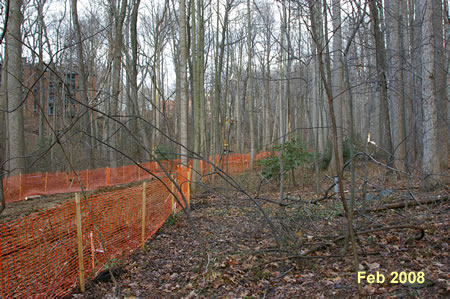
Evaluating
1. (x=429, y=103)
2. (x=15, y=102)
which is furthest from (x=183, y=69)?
(x=429, y=103)

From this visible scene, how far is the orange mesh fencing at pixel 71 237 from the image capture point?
11.7ft

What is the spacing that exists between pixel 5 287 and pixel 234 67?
30024 millimetres

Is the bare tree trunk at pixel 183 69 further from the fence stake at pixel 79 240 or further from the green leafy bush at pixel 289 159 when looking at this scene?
the fence stake at pixel 79 240

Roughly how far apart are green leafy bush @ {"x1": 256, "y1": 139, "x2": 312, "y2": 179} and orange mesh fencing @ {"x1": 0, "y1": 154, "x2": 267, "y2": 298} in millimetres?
5360

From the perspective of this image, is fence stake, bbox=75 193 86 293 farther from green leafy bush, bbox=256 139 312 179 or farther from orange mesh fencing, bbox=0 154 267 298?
green leafy bush, bbox=256 139 312 179

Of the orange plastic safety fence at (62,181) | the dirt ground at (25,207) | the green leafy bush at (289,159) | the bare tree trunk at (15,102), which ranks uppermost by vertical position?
the bare tree trunk at (15,102)

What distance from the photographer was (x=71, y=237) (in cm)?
439

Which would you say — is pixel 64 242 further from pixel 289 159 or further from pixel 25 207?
pixel 289 159

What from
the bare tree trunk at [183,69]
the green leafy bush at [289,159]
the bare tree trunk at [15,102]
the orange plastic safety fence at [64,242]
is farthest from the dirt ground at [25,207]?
the green leafy bush at [289,159]

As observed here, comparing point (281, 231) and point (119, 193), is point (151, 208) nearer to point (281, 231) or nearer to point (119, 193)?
point (119, 193)

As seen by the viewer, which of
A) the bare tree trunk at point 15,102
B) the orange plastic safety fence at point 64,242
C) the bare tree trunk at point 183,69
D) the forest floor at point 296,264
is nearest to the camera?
the orange plastic safety fence at point 64,242

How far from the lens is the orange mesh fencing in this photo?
357 centimetres

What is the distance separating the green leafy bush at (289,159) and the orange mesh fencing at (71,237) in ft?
17.6

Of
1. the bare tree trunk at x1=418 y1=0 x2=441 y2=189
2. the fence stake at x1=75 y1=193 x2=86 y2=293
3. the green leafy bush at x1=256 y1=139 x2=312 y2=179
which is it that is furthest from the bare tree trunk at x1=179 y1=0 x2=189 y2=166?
the fence stake at x1=75 y1=193 x2=86 y2=293
